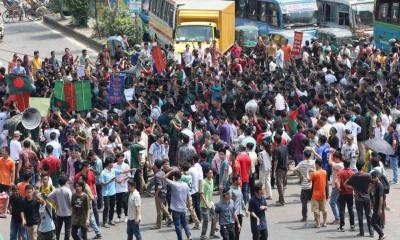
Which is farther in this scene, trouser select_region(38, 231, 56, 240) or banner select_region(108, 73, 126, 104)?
banner select_region(108, 73, 126, 104)

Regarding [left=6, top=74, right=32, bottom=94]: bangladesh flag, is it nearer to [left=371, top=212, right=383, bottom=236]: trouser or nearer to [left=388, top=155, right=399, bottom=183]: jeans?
[left=388, top=155, right=399, bottom=183]: jeans

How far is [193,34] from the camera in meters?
35.0

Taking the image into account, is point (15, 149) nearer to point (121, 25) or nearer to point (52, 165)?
point (52, 165)

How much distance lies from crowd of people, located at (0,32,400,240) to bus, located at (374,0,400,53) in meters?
5.45

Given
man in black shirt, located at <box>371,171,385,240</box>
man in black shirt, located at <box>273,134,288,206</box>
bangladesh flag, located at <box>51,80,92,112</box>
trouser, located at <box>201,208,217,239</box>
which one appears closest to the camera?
man in black shirt, located at <box>371,171,385,240</box>

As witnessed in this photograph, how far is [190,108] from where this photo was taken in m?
24.1

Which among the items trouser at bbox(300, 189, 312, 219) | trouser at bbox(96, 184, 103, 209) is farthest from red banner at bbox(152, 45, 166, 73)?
trouser at bbox(300, 189, 312, 219)

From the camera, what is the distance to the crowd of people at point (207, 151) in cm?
1786

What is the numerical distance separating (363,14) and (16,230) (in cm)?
2413

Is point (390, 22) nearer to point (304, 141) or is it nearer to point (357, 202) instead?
point (304, 141)

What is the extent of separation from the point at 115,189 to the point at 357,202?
4244mm

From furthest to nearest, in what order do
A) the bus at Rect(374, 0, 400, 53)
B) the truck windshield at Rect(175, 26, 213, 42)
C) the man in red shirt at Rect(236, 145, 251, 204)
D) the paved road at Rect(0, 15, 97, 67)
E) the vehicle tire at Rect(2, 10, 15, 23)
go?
the vehicle tire at Rect(2, 10, 15, 23) → the paved road at Rect(0, 15, 97, 67) → the truck windshield at Rect(175, 26, 213, 42) → the bus at Rect(374, 0, 400, 53) → the man in red shirt at Rect(236, 145, 251, 204)

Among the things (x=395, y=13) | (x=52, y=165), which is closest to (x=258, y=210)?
(x=52, y=165)

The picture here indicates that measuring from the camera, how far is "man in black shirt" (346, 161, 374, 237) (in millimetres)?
18234
